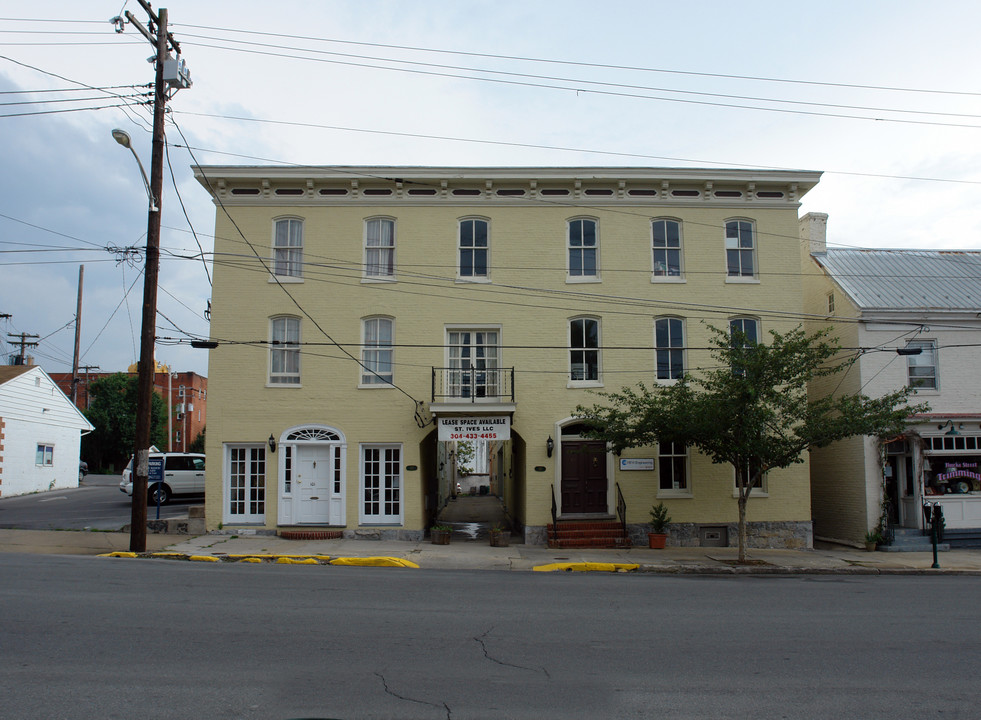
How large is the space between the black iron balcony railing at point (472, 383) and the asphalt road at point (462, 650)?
25.8ft

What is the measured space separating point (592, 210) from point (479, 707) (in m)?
16.2

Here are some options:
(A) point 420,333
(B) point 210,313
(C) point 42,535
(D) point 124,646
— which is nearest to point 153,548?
(C) point 42,535

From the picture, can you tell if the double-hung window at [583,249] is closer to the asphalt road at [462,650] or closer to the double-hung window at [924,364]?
the double-hung window at [924,364]

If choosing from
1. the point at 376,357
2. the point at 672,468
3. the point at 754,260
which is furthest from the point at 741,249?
the point at 376,357

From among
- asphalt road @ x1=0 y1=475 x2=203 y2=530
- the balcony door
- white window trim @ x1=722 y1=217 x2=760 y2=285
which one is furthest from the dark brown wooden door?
asphalt road @ x1=0 y1=475 x2=203 y2=530

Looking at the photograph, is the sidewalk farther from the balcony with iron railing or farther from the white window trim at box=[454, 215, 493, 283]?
the white window trim at box=[454, 215, 493, 283]

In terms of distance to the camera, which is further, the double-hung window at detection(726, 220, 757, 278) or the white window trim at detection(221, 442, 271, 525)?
the double-hung window at detection(726, 220, 757, 278)

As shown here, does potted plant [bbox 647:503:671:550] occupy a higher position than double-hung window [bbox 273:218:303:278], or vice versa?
double-hung window [bbox 273:218:303:278]

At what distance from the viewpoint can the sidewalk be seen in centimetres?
1620

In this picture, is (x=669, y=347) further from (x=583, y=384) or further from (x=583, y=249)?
(x=583, y=249)

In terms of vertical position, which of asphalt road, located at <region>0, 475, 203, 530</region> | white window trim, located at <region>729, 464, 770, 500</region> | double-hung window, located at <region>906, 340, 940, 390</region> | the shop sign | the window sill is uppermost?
double-hung window, located at <region>906, 340, 940, 390</region>

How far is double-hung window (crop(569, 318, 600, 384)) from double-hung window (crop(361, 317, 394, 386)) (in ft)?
15.6

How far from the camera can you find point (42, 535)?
18188 millimetres

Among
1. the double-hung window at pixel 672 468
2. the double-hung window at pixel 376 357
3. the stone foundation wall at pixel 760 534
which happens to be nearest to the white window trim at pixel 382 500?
the double-hung window at pixel 376 357
